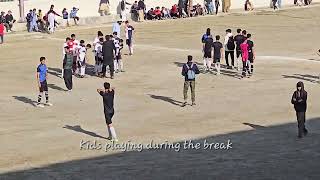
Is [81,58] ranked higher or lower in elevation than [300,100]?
higher

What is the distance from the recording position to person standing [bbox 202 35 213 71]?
78.5ft

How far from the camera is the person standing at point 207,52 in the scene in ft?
78.5

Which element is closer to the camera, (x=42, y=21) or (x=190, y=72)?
(x=190, y=72)

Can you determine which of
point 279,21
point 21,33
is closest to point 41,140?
point 21,33

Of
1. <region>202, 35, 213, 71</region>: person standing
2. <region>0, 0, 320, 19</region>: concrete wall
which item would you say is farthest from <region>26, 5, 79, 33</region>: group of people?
<region>202, 35, 213, 71</region>: person standing

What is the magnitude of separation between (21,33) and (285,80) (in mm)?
19981

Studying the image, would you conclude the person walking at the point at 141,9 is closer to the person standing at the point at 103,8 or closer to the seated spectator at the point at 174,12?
the seated spectator at the point at 174,12

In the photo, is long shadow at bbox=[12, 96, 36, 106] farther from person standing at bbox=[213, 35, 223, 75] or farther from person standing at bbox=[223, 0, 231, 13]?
person standing at bbox=[223, 0, 231, 13]

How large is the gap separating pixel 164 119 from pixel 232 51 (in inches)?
299

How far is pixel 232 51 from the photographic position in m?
24.7

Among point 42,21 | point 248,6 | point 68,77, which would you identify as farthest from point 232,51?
point 248,6

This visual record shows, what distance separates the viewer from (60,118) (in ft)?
60.3

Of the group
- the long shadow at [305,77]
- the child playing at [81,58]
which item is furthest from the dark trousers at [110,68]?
the long shadow at [305,77]

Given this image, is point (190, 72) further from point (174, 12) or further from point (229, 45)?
point (174, 12)
